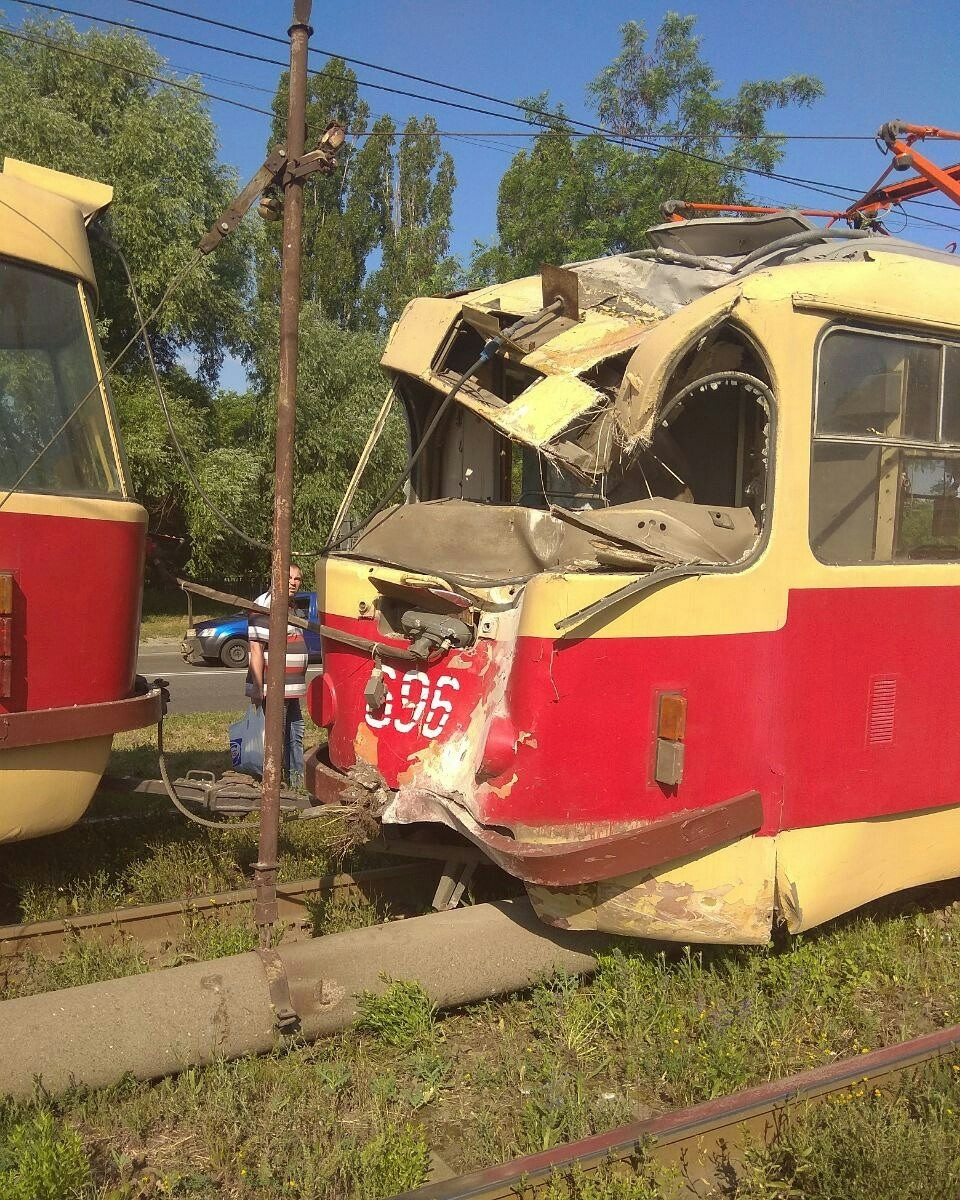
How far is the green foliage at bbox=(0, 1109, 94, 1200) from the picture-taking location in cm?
280

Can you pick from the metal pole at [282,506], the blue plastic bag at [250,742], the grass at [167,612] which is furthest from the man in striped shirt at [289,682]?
the grass at [167,612]

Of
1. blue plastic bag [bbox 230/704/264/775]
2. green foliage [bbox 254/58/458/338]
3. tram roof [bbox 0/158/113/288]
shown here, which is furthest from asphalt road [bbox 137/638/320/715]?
green foliage [bbox 254/58/458/338]

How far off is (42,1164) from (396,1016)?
54.3 inches

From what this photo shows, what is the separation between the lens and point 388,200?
132 ft

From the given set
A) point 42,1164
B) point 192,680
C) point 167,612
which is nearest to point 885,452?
point 42,1164

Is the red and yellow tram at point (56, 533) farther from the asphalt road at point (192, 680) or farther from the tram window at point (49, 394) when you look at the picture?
the asphalt road at point (192, 680)

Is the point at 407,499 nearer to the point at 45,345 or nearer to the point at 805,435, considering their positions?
the point at 45,345

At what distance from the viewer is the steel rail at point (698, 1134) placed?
113 inches

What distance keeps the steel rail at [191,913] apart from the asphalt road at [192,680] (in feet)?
19.1

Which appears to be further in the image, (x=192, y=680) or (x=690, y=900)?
(x=192, y=680)

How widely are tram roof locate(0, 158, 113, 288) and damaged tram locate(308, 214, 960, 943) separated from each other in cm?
179

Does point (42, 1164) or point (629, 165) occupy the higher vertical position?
point (629, 165)

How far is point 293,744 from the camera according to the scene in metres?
7.01

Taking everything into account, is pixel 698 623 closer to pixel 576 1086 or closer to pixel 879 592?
pixel 879 592
